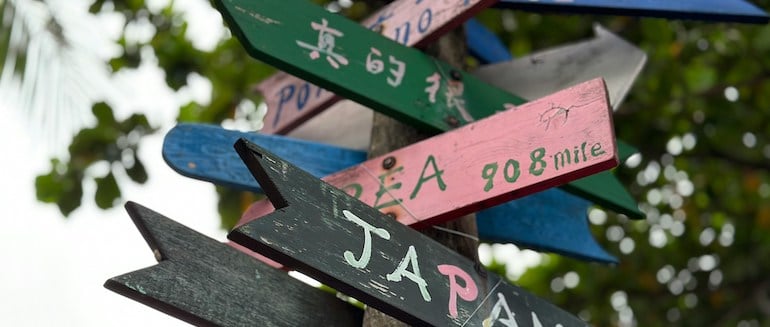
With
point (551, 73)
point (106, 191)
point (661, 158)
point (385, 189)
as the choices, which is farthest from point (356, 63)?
point (661, 158)

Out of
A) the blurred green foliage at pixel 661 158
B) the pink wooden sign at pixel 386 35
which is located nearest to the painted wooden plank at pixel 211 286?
the pink wooden sign at pixel 386 35

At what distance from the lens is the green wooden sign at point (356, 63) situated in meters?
1.74

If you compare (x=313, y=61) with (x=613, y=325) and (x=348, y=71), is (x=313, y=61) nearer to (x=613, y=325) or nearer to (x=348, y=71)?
(x=348, y=71)

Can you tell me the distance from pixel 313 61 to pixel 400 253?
430 mm

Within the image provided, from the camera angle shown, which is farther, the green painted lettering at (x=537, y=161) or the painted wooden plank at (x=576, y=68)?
the painted wooden plank at (x=576, y=68)

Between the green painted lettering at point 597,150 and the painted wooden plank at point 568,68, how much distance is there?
0.64 metres

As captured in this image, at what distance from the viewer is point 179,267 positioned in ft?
4.90

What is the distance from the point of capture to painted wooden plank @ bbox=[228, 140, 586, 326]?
138 centimetres

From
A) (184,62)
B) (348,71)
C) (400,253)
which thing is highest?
(348,71)

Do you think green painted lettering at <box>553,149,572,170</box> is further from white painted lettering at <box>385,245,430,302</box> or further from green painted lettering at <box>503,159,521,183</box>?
white painted lettering at <box>385,245,430,302</box>

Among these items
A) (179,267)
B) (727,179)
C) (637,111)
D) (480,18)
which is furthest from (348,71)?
(727,179)

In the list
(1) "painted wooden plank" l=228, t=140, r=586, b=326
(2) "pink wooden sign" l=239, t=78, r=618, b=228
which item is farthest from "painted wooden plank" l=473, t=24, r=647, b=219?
(1) "painted wooden plank" l=228, t=140, r=586, b=326

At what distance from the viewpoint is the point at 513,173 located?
1.64 meters

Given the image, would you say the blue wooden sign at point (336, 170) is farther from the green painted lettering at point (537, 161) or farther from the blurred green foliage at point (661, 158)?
the blurred green foliage at point (661, 158)
